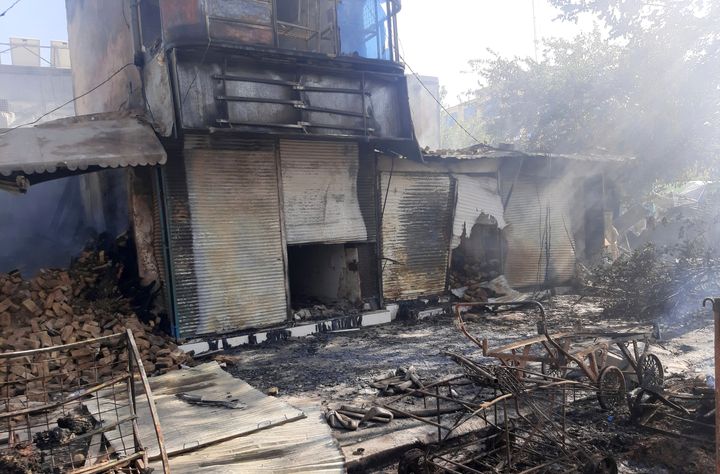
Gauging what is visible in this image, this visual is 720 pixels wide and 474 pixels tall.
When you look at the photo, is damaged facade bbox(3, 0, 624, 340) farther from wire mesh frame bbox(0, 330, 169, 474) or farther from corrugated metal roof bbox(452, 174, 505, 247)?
wire mesh frame bbox(0, 330, 169, 474)

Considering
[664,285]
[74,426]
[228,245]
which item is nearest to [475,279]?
[664,285]

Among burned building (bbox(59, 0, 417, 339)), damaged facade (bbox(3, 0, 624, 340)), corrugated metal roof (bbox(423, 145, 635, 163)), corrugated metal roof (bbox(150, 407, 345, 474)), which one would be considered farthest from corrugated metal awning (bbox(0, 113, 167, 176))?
corrugated metal roof (bbox(423, 145, 635, 163))

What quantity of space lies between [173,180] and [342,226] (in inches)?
138

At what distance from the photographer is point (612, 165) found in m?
14.7

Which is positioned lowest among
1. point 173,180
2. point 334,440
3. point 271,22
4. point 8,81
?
point 334,440

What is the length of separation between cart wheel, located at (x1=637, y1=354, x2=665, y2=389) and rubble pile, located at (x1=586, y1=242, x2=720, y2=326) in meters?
4.63

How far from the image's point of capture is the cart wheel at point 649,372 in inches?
222

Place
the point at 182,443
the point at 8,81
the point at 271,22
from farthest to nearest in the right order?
the point at 8,81, the point at 271,22, the point at 182,443

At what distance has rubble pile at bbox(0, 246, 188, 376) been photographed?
23.3 ft

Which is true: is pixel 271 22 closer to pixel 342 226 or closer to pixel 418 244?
pixel 342 226

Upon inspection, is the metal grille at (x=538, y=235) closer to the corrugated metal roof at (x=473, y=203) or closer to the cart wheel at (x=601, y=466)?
the corrugated metal roof at (x=473, y=203)

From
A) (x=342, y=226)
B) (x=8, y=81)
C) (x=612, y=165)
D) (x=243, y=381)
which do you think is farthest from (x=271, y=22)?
(x=8, y=81)

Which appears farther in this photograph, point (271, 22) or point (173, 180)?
point (271, 22)

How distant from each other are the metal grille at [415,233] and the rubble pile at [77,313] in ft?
16.9
